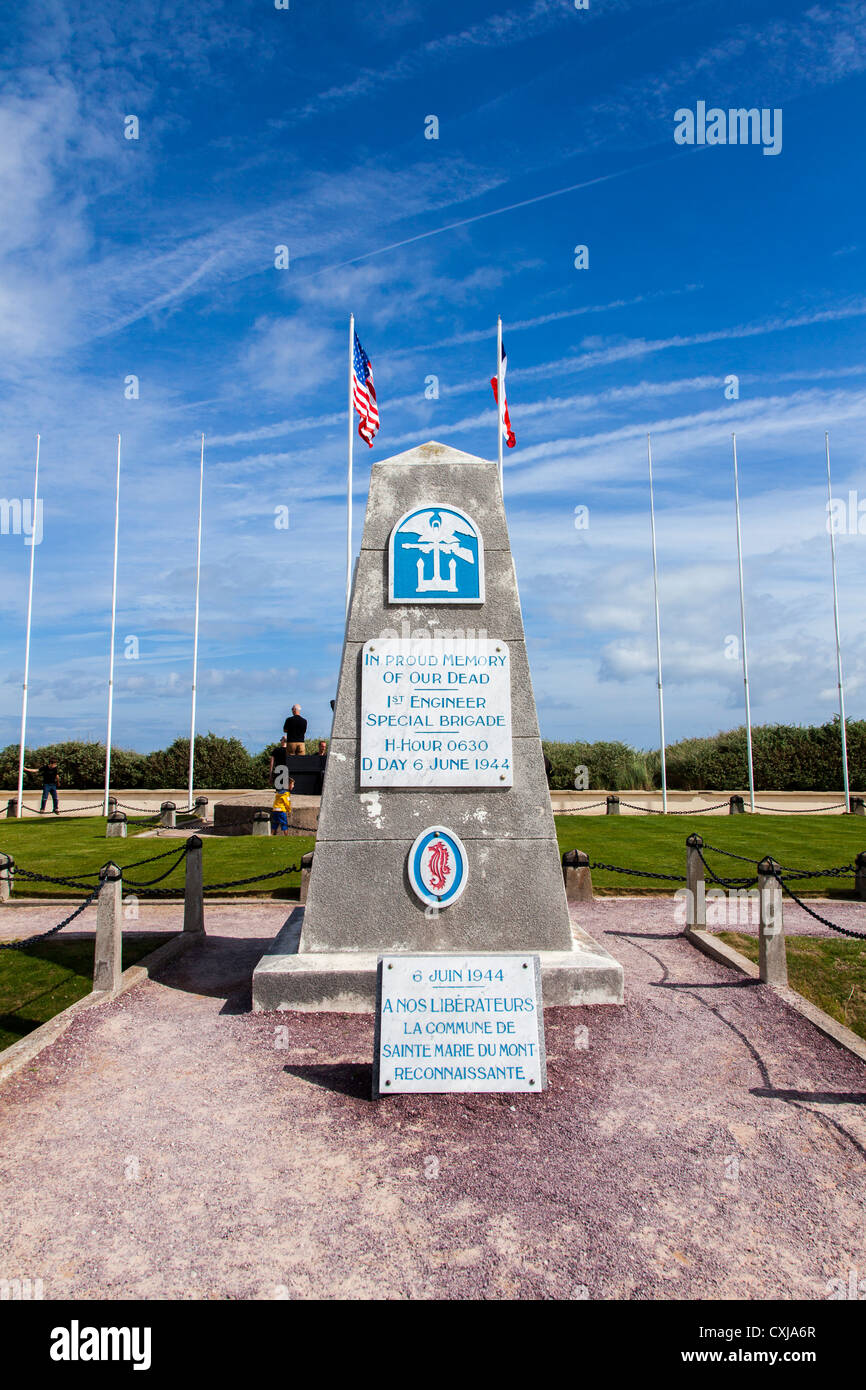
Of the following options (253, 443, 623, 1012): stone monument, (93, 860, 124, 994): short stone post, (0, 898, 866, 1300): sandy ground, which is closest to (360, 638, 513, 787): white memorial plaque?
(253, 443, 623, 1012): stone monument

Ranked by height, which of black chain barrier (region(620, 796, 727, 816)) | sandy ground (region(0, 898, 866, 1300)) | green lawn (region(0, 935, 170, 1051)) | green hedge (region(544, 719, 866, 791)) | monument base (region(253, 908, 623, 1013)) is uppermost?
green hedge (region(544, 719, 866, 791))

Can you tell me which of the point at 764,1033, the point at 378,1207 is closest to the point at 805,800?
the point at 764,1033

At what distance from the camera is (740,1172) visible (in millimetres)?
3959

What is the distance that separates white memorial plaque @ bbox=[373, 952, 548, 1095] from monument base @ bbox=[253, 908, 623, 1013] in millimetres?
991

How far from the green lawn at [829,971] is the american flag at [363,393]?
12.0 m


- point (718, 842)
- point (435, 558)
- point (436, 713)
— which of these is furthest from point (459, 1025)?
point (718, 842)

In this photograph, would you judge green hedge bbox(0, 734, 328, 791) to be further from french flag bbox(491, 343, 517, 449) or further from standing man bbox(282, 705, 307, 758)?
french flag bbox(491, 343, 517, 449)

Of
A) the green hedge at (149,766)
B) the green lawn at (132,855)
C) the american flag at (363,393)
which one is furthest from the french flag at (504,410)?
the green hedge at (149,766)

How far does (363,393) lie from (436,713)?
11.9 m

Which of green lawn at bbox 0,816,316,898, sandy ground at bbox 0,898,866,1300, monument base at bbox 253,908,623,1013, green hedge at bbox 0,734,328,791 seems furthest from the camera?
green hedge at bbox 0,734,328,791

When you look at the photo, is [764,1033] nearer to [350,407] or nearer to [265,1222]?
[265,1222]

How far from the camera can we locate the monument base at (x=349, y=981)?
606 centimetres

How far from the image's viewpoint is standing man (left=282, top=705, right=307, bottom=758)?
1822 centimetres
